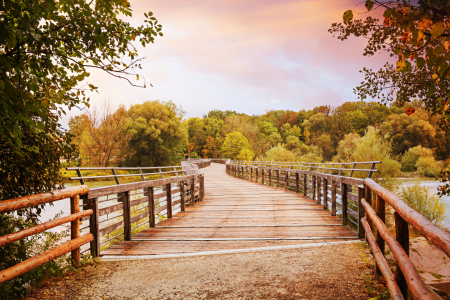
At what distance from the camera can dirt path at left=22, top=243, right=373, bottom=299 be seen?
3127 mm

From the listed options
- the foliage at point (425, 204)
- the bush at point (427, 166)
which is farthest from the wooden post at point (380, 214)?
the bush at point (427, 166)

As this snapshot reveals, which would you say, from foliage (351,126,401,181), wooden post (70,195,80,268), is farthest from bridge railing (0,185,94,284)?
foliage (351,126,401,181)

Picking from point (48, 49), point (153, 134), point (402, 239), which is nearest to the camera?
point (402, 239)

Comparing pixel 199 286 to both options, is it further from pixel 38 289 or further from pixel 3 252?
pixel 3 252

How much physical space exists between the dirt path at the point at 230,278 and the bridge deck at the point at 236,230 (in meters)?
1.05

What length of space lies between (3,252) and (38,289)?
777mm

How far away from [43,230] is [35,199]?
1.27ft

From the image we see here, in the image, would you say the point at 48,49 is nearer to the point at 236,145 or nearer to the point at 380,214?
the point at 380,214

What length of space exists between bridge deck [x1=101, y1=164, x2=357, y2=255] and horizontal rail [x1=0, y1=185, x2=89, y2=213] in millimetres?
1448

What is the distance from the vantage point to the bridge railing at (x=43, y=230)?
2809mm

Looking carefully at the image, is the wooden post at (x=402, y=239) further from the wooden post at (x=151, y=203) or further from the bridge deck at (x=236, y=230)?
the wooden post at (x=151, y=203)

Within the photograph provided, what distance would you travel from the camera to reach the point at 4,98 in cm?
250

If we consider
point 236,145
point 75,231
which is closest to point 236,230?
point 75,231

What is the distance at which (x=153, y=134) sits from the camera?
146 ft
